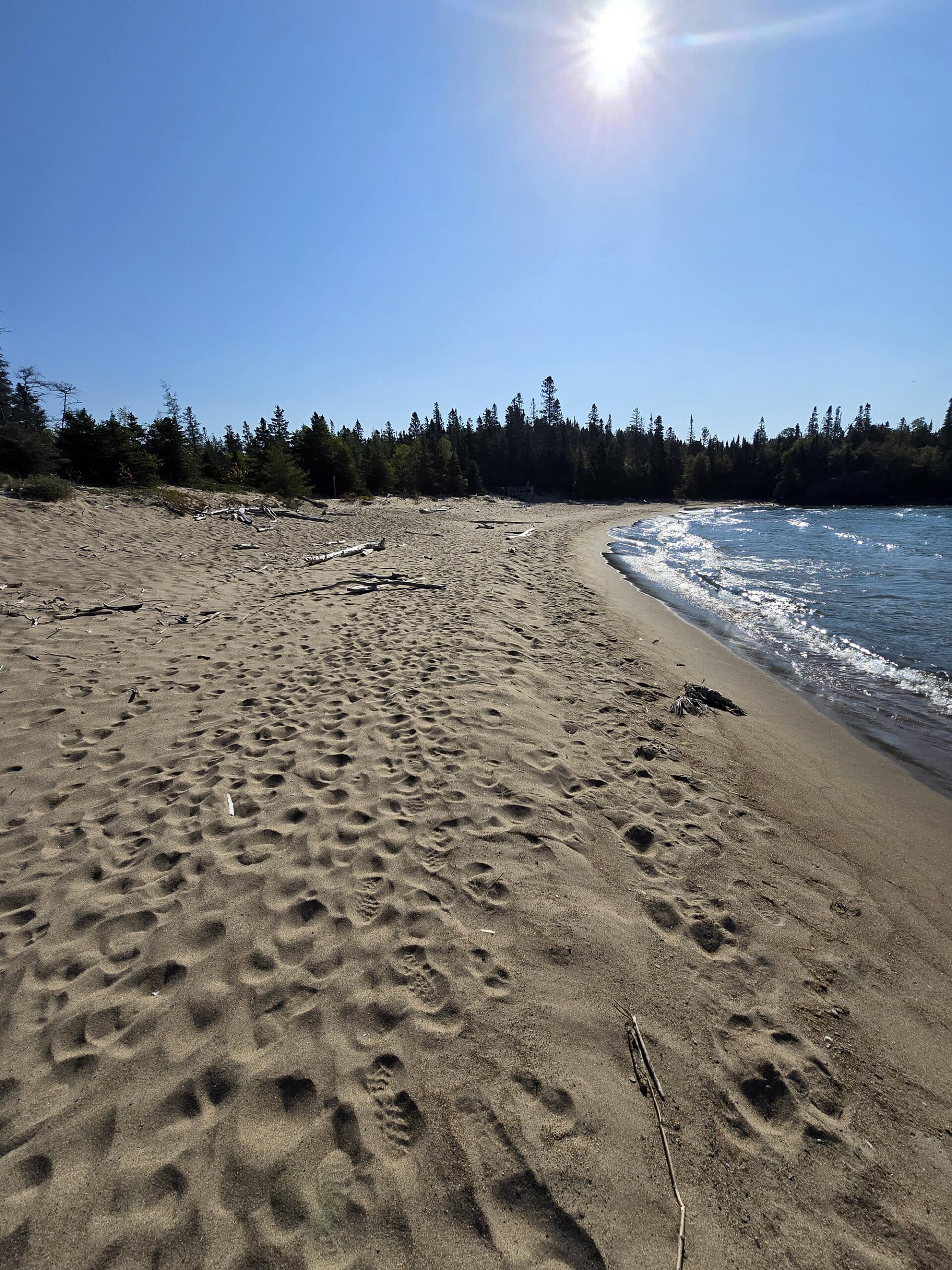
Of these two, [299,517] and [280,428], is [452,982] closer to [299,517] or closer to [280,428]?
[299,517]

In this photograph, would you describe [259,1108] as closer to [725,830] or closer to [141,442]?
[725,830]

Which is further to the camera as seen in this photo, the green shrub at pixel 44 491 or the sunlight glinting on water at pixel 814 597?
the green shrub at pixel 44 491

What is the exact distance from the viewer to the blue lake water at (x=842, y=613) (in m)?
7.82

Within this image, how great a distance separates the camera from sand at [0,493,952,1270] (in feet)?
6.87

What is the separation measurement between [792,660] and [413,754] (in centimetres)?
883

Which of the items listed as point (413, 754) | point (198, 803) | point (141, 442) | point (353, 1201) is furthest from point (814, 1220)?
point (141, 442)

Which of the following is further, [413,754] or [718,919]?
[413,754]

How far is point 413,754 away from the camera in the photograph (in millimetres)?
5309

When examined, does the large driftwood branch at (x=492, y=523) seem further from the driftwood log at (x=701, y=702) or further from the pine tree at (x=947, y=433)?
the pine tree at (x=947, y=433)

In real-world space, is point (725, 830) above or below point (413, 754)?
below

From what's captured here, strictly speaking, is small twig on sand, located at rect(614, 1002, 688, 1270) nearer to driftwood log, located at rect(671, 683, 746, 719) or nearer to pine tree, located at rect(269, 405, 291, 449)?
driftwood log, located at rect(671, 683, 746, 719)

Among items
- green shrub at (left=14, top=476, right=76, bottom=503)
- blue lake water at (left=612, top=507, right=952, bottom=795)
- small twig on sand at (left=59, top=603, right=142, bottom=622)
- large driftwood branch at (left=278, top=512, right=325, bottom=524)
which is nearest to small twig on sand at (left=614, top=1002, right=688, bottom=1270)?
blue lake water at (left=612, top=507, right=952, bottom=795)

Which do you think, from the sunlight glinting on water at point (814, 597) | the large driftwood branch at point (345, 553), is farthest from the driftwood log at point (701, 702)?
the large driftwood branch at point (345, 553)

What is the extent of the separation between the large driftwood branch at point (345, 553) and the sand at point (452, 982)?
938cm
